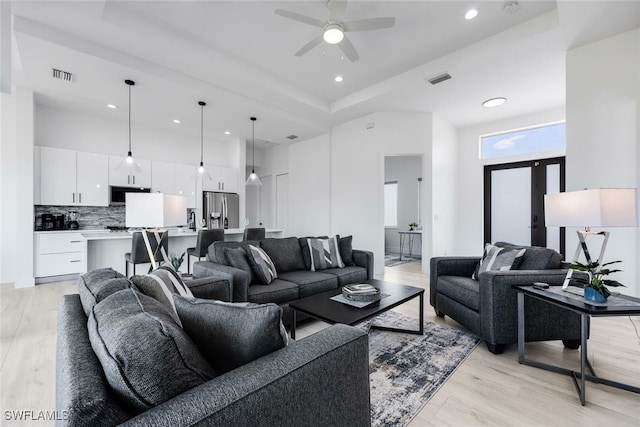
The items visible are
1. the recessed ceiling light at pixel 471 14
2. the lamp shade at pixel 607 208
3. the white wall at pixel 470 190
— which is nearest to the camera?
the lamp shade at pixel 607 208

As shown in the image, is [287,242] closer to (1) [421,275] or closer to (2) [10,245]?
(1) [421,275]

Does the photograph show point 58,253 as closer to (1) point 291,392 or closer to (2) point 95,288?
(2) point 95,288

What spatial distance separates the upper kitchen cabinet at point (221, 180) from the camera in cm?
655

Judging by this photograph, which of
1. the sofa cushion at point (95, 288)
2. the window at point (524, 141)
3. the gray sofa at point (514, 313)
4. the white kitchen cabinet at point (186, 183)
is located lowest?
the gray sofa at point (514, 313)

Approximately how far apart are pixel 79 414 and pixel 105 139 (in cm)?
639

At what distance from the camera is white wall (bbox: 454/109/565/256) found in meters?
5.93

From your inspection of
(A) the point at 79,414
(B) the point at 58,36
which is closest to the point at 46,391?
(A) the point at 79,414

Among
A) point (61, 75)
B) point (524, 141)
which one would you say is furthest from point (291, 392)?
point (524, 141)

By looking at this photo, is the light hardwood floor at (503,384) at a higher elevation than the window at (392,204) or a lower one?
lower

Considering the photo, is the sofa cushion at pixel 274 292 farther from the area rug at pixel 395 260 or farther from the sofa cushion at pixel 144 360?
the area rug at pixel 395 260

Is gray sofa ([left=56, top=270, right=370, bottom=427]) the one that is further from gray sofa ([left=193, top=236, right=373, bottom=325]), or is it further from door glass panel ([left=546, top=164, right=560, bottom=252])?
door glass panel ([left=546, top=164, right=560, bottom=252])

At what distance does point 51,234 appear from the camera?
4.41m

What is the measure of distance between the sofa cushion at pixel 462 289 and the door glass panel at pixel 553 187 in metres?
3.45

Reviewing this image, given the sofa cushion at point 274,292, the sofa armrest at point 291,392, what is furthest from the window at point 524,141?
the sofa armrest at point 291,392
